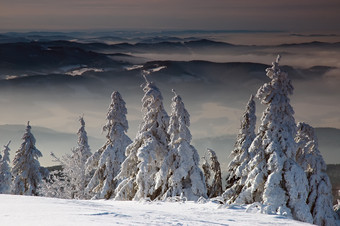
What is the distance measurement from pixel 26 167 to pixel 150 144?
20.1 metres

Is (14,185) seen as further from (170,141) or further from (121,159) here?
(170,141)

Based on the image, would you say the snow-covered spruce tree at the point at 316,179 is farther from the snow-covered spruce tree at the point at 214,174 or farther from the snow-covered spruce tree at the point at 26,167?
the snow-covered spruce tree at the point at 26,167

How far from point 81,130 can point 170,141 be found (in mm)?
17897

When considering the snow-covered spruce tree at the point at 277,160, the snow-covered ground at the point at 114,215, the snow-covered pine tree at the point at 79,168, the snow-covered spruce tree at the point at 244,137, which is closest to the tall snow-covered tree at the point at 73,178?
the snow-covered pine tree at the point at 79,168

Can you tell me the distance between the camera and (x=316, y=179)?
3691 cm

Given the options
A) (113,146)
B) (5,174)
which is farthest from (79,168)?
(5,174)

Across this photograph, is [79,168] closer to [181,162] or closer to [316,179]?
[181,162]

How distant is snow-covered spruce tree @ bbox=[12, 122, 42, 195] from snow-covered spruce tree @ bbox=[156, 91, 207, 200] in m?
20.0

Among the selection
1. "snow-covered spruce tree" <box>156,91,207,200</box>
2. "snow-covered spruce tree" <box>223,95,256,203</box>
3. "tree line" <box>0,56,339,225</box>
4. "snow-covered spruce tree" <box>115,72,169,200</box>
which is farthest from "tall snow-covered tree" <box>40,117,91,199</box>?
"snow-covered spruce tree" <box>156,91,207,200</box>

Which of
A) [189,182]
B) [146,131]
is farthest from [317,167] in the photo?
[146,131]

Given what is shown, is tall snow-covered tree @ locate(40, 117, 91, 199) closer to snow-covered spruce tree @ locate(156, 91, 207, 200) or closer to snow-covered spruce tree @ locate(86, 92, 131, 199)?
snow-covered spruce tree @ locate(86, 92, 131, 199)

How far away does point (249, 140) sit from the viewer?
4081cm

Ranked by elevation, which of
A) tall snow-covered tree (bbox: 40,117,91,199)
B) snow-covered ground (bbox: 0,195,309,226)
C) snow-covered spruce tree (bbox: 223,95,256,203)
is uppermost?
snow-covered spruce tree (bbox: 223,95,256,203)

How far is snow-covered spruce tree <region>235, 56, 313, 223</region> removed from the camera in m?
30.2
